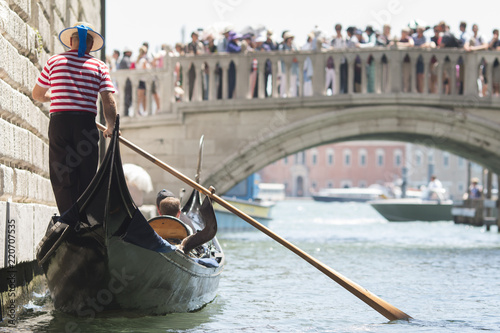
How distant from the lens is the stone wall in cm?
379

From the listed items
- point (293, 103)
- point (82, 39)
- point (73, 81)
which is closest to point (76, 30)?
point (82, 39)

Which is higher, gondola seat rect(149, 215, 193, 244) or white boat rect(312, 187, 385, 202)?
gondola seat rect(149, 215, 193, 244)

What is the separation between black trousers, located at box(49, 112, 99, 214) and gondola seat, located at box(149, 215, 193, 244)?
795 millimetres

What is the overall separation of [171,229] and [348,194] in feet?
140

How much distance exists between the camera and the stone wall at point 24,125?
379 centimetres

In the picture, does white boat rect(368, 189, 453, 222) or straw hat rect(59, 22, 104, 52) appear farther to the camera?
white boat rect(368, 189, 453, 222)

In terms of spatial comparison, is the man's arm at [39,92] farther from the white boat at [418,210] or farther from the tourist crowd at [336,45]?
the white boat at [418,210]

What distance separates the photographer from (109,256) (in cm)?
373

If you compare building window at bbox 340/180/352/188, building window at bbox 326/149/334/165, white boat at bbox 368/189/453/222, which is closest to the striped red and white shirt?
white boat at bbox 368/189/453/222

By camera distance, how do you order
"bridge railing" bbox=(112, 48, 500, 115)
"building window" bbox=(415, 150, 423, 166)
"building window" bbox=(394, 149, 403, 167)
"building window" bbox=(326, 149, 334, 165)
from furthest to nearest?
1. "building window" bbox=(326, 149, 334, 165)
2. "building window" bbox=(394, 149, 403, 167)
3. "building window" bbox=(415, 150, 423, 166)
4. "bridge railing" bbox=(112, 48, 500, 115)

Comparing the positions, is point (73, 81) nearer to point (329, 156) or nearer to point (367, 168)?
point (367, 168)

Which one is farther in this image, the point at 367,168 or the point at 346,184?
the point at 346,184

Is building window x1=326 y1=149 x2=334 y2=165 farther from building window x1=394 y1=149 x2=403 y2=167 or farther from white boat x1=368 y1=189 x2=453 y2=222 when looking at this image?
white boat x1=368 y1=189 x2=453 y2=222

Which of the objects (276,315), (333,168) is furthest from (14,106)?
(333,168)
